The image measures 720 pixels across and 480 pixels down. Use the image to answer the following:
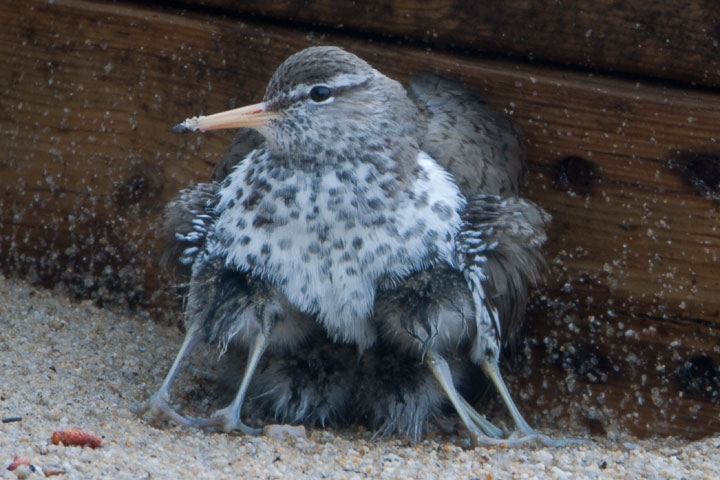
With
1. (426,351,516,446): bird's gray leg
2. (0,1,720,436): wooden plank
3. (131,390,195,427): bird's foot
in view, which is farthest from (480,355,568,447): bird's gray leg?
(131,390,195,427): bird's foot

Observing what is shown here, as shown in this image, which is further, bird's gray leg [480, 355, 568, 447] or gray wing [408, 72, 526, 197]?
gray wing [408, 72, 526, 197]

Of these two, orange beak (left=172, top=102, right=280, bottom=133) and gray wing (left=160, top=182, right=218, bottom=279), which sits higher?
orange beak (left=172, top=102, right=280, bottom=133)

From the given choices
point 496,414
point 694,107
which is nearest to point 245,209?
point 496,414

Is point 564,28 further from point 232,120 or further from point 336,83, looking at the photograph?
point 232,120

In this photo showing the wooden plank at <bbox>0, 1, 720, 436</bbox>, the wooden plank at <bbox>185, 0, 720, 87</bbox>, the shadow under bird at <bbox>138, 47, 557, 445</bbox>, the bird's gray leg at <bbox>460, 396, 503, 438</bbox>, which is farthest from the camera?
the wooden plank at <bbox>0, 1, 720, 436</bbox>

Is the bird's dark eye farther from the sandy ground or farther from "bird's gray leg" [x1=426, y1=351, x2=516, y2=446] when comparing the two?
the sandy ground

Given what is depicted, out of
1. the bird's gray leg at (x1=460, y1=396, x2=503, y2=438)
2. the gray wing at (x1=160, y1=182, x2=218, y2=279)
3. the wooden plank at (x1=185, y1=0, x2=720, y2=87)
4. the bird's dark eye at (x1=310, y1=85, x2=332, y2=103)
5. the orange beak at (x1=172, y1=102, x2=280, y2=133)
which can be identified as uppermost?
the wooden plank at (x1=185, y1=0, x2=720, y2=87)

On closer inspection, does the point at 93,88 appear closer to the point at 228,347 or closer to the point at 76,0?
the point at 76,0

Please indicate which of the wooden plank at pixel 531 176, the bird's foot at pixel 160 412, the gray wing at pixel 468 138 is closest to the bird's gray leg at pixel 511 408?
the wooden plank at pixel 531 176
